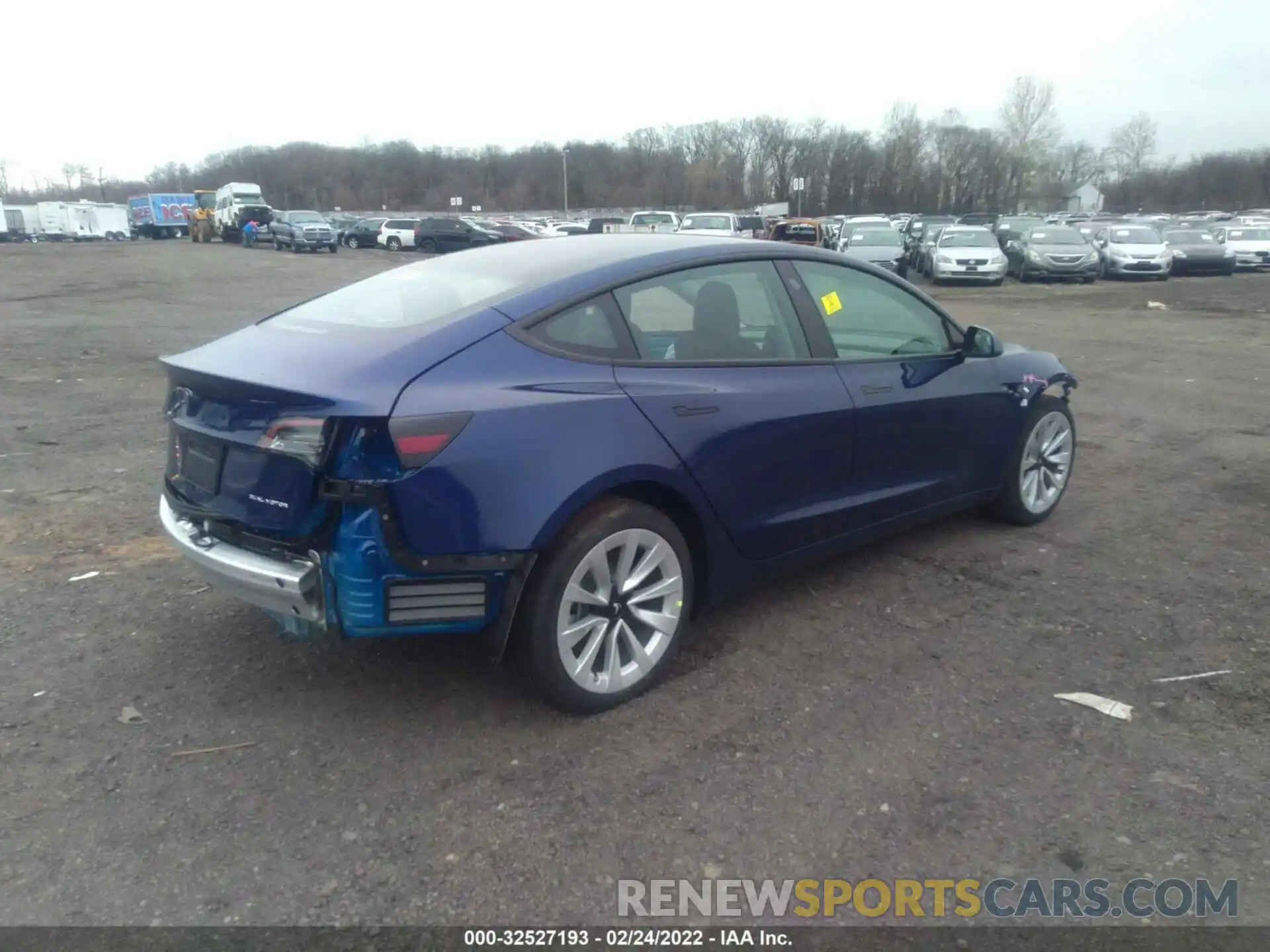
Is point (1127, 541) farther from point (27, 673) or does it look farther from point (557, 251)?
point (27, 673)

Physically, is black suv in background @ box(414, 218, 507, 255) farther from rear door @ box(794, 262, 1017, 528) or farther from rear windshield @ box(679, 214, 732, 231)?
rear door @ box(794, 262, 1017, 528)

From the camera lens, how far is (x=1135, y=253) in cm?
2655

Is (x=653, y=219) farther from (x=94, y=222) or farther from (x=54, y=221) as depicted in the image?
(x=54, y=221)

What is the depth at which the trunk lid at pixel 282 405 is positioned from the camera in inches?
121

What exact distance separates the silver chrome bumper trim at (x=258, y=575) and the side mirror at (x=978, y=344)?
340cm

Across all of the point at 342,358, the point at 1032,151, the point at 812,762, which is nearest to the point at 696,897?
the point at 812,762

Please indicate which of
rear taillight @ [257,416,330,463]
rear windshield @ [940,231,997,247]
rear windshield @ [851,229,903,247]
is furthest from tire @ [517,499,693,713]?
rear windshield @ [940,231,997,247]

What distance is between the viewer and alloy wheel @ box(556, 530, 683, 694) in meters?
3.40

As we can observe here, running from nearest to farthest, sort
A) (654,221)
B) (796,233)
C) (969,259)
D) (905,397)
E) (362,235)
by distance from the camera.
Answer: (905,397) < (969,259) < (796,233) < (654,221) < (362,235)

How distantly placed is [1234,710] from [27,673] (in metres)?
4.48

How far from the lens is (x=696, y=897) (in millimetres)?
2660

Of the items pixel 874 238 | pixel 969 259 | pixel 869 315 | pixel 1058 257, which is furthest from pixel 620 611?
pixel 1058 257

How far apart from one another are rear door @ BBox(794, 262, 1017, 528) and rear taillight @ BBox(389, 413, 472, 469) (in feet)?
6.20

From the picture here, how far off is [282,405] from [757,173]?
107 meters
